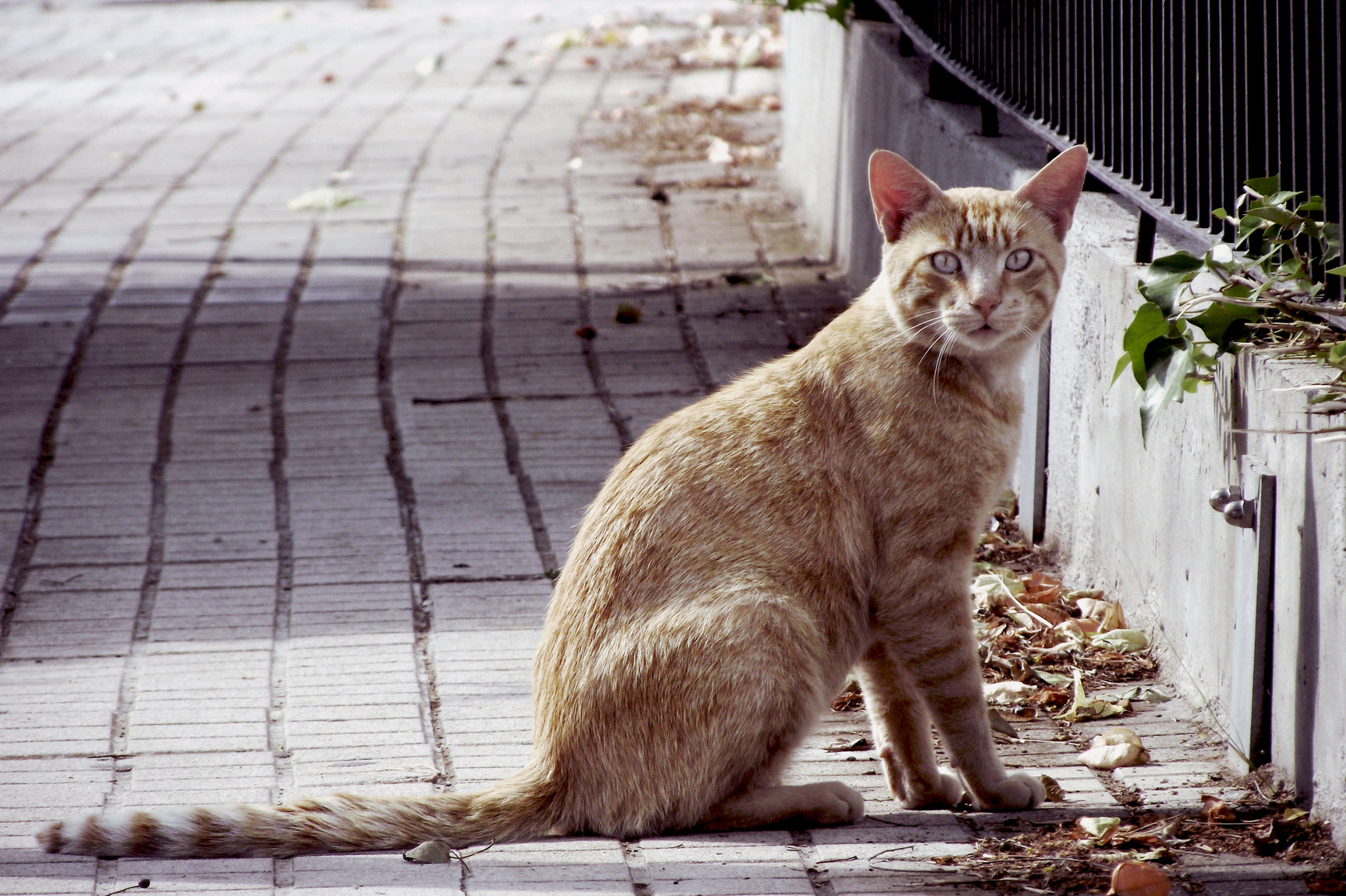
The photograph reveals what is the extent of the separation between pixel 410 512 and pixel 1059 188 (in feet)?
8.79

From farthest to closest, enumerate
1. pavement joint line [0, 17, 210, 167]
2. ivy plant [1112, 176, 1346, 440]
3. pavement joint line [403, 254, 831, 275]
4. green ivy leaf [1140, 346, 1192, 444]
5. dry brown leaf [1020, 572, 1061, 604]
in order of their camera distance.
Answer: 1. pavement joint line [0, 17, 210, 167]
2. pavement joint line [403, 254, 831, 275]
3. dry brown leaf [1020, 572, 1061, 604]
4. green ivy leaf [1140, 346, 1192, 444]
5. ivy plant [1112, 176, 1346, 440]

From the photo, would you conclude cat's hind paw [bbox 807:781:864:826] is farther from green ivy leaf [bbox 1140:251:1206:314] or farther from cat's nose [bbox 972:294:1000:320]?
green ivy leaf [bbox 1140:251:1206:314]

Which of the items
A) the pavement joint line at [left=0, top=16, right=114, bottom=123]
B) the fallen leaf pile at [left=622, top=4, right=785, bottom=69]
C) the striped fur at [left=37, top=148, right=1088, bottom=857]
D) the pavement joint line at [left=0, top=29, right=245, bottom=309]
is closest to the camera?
the striped fur at [left=37, top=148, right=1088, bottom=857]

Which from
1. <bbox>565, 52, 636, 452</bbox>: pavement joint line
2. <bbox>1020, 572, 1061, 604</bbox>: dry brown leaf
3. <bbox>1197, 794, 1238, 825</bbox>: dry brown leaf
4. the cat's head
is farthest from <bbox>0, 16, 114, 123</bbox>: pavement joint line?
<bbox>1197, 794, 1238, 825</bbox>: dry brown leaf

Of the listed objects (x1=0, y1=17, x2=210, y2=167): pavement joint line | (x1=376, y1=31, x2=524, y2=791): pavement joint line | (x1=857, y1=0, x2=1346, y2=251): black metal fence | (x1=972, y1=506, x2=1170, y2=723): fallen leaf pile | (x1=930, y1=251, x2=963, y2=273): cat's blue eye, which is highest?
(x1=857, y1=0, x2=1346, y2=251): black metal fence

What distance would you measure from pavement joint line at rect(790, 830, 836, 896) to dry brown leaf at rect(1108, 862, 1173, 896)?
54cm

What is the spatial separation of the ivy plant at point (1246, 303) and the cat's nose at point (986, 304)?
305 millimetres

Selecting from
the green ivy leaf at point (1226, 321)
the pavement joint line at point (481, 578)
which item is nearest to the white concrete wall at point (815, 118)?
the pavement joint line at point (481, 578)

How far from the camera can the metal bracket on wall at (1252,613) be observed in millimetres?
3201

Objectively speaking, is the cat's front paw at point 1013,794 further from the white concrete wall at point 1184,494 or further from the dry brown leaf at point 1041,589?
the dry brown leaf at point 1041,589

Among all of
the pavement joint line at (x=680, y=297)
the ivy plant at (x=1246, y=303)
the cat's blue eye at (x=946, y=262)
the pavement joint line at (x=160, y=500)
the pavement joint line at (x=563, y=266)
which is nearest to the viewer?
the ivy plant at (x=1246, y=303)

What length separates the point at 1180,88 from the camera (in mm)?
4160

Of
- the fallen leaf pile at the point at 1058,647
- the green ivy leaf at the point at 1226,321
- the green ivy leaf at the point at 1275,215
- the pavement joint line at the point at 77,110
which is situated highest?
the green ivy leaf at the point at 1275,215

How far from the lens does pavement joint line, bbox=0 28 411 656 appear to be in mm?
4812
